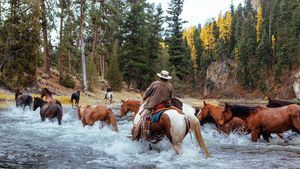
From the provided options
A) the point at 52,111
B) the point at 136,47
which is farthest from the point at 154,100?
the point at 136,47

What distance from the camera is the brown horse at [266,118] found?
1314 cm

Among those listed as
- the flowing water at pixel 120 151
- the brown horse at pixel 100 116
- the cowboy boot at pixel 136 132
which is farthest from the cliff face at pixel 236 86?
the cowboy boot at pixel 136 132

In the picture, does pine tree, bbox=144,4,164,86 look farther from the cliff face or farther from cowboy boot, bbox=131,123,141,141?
cowboy boot, bbox=131,123,141,141

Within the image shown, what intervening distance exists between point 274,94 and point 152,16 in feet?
148

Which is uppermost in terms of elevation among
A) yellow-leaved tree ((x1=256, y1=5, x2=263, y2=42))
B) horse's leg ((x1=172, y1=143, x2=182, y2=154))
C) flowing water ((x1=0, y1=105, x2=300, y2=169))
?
yellow-leaved tree ((x1=256, y1=5, x2=263, y2=42))

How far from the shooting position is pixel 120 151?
11.5 metres

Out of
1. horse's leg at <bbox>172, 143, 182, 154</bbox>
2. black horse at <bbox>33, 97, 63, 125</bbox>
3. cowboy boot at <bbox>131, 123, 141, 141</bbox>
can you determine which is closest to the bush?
black horse at <bbox>33, 97, 63, 125</bbox>

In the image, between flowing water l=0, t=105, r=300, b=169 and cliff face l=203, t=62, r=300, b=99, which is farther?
cliff face l=203, t=62, r=300, b=99

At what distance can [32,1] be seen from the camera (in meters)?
38.1

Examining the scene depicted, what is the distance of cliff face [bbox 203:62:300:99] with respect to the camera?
101062 millimetres

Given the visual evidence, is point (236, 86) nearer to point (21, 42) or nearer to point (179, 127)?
point (21, 42)

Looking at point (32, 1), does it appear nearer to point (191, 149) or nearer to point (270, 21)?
point (191, 149)

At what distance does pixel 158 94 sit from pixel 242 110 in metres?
3.78

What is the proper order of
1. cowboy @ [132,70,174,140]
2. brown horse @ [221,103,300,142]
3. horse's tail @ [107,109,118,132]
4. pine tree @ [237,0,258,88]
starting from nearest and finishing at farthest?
1. cowboy @ [132,70,174,140]
2. brown horse @ [221,103,300,142]
3. horse's tail @ [107,109,118,132]
4. pine tree @ [237,0,258,88]
